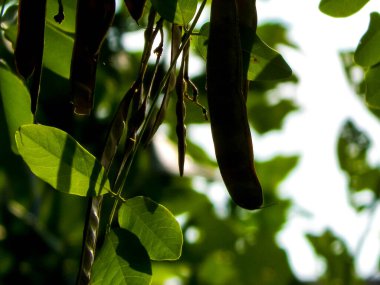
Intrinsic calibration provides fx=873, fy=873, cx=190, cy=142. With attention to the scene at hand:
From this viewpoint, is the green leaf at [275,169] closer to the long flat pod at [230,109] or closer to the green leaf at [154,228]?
the green leaf at [154,228]

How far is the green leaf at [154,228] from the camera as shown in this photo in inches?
50.8

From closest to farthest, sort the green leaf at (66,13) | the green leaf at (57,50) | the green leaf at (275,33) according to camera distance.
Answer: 1. the green leaf at (66,13)
2. the green leaf at (57,50)
3. the green leaf at (275,33)

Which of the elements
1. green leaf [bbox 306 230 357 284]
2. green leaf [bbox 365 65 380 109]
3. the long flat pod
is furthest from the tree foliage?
the long flat pod

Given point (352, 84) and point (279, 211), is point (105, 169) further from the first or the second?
point (279, 211)

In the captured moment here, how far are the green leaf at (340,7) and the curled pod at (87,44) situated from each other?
1.28 ft

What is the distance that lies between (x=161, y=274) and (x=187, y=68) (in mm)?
2294

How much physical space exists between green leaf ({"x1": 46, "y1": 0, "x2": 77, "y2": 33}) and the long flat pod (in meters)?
0.40

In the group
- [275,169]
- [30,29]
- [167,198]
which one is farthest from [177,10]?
[275,169]

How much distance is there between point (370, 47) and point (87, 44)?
0.51 metres

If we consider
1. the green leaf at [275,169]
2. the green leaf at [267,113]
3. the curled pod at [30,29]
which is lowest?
the green leaf at [275,169]

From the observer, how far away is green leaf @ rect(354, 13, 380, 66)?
1.45 m

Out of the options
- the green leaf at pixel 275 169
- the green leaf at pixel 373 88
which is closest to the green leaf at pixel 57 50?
the green leaf at pixel 373 88

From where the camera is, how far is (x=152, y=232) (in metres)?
1.30

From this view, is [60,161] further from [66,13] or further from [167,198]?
[167,198]
